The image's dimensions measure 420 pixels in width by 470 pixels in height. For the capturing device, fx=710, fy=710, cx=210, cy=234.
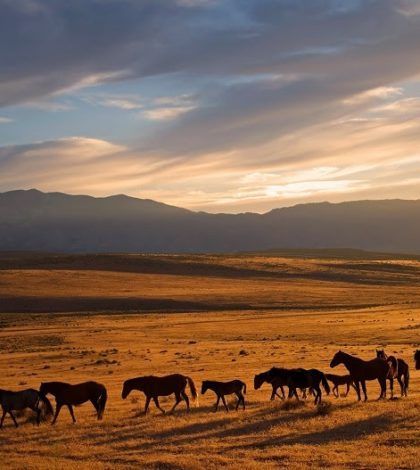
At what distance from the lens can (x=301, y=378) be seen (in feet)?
76.4

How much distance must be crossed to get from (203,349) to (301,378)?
72.9 feet

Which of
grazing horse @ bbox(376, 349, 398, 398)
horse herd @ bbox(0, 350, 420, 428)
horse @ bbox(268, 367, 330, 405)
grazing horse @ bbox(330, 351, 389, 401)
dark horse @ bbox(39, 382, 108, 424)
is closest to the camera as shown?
horse herd @ bbox(0, 350, 420, 428)

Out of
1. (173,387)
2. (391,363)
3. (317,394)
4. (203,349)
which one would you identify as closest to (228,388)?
(173,387)

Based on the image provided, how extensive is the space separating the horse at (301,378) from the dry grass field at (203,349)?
0.58 metres

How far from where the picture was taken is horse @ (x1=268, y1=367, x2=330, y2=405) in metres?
22.9

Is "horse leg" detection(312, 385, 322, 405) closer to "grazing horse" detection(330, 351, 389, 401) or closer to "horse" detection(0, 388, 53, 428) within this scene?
"grazing horse" detection(330, 351, 389, 401)

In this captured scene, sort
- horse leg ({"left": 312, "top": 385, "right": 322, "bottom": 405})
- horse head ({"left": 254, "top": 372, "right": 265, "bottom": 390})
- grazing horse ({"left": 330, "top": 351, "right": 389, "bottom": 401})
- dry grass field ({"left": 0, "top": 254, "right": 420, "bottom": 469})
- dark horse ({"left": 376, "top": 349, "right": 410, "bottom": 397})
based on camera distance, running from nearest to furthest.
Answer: dry grass field ({"left": 0, "top": 254, "right": 420, "bottom": 469}) → horse leg ({"left": 312, "top": 385, "right": 322, "bottom": 405}) → grazing horse ({"left": 330, "top": 351, "right": 389, "bottom": 401}) → dark horse ({"left": 376, "top": 349, "right": 410, "bottom": 397}) → horse head ({"left": 254, "top": 372, "right": 265, "bottom": 390})

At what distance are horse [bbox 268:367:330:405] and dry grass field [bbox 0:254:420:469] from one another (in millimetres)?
585

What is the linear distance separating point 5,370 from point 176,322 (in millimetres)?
28183

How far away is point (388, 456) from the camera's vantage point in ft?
52.4

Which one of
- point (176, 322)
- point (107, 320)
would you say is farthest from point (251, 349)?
point (107, 320)

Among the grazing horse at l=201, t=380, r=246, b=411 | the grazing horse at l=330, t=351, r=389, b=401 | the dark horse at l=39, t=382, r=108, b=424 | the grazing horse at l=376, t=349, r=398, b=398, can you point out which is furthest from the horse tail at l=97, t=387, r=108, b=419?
Result: the grazing horse at l=376, t=349, r=398, b=398

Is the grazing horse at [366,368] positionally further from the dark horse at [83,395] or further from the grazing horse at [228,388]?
the dark horse at [83,395]

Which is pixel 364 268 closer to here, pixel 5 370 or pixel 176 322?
pixel 176 322
